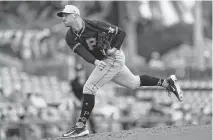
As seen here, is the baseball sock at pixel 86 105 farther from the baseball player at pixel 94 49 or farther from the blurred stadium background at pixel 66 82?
the blurred stadium background at pixel 66 82

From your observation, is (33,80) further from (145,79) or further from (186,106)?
(145,79)

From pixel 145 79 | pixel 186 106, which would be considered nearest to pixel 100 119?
pixel 186 106

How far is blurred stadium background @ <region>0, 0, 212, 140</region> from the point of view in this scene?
1363 cm

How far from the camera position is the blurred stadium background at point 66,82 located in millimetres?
13633

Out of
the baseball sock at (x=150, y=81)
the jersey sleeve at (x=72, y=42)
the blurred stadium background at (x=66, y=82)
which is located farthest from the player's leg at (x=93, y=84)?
the blurred stadium background at (x=66, y=82)

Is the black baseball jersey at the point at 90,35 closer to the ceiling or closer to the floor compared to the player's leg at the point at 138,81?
closer to the ceiling

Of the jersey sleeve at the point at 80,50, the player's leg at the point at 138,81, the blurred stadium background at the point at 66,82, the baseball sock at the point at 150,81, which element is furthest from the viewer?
the blurred stadium background at the point at 66,82

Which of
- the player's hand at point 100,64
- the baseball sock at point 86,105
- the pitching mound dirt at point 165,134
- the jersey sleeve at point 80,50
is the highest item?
the jersey sleeve at point 80,50

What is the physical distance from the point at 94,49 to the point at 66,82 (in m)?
9.48

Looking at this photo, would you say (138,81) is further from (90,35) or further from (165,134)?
(90,35)

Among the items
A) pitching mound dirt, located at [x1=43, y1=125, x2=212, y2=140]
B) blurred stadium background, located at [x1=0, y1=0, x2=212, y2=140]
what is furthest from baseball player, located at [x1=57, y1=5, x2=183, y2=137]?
blurred stadium background, located at [x1=0, y1=0, x2=212, y2=140]

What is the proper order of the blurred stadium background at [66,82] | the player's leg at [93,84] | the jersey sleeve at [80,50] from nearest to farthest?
the jersey sleeve at [80,50]
the player's leg at [93,84]
the blurred stadium background at [66,82]

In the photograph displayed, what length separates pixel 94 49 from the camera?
835 centimetres

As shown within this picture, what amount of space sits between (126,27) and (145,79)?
13.1m
